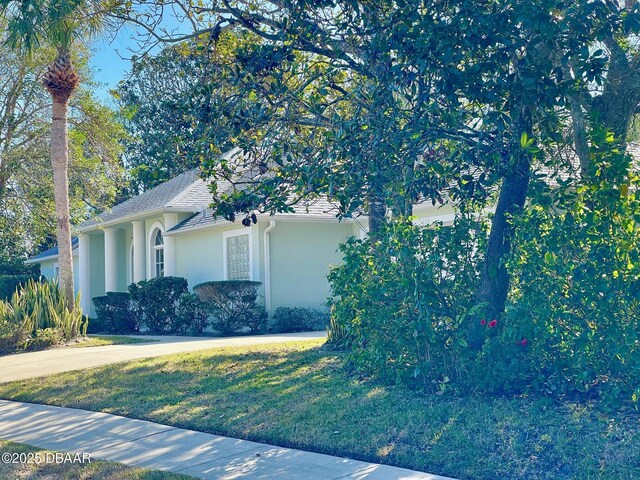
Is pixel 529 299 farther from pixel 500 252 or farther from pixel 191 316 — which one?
pixel 191 316

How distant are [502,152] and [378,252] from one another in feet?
6.70

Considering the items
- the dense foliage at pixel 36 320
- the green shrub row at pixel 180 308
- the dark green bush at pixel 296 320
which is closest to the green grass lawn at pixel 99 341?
the dense foliage at pixel 36 320

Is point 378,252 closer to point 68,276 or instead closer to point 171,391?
point 171,391

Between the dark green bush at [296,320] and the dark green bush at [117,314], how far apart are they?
518cm

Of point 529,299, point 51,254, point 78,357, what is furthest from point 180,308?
point 51,254

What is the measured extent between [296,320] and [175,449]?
40.5 feet

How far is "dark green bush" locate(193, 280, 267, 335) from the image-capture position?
62.7ft

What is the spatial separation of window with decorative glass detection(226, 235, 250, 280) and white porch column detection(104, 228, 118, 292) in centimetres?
710

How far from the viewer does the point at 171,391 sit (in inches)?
389

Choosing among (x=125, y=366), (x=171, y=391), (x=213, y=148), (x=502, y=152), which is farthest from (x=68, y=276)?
(x=502, y=152)

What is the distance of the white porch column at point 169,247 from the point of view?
22.5 meters

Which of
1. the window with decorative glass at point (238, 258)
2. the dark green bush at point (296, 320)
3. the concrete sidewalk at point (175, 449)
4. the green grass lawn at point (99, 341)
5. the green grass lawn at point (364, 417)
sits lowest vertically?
the concrete sidewalk at point (175, 449)

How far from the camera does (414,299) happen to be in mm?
8008

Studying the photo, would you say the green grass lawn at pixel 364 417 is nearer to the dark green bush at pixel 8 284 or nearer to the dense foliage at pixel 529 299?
the dense foliage at pixel 529 299
